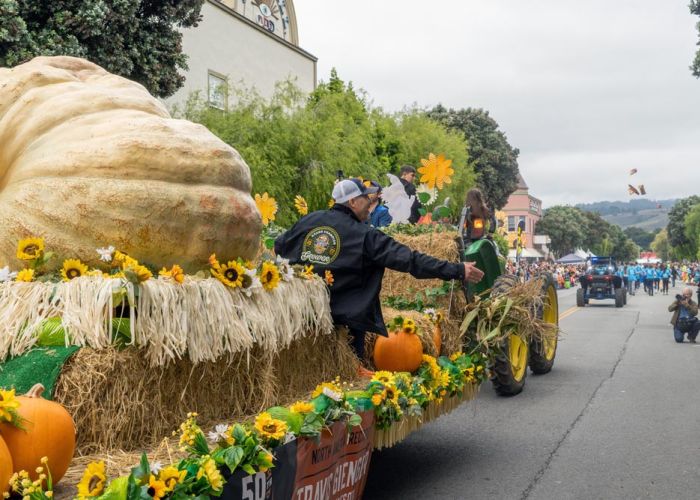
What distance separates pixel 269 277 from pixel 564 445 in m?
3.99

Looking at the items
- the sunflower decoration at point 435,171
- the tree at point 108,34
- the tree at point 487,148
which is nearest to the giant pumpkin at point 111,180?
the sunflower decoration at point 435,171

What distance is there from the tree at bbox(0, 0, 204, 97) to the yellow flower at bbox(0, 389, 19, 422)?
10511mm

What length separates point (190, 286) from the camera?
331 centimetres

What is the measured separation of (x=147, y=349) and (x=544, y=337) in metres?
4.27

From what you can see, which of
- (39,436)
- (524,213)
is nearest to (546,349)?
(39,436)

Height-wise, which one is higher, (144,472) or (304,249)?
(304,249)

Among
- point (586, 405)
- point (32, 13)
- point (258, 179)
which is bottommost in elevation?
point (586, 405)

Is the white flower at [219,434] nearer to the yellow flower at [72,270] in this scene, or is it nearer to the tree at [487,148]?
the yellow flower at [72,270]

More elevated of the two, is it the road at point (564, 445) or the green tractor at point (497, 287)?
the green tractor at point (497, 287)

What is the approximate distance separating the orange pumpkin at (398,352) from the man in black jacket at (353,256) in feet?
1.02

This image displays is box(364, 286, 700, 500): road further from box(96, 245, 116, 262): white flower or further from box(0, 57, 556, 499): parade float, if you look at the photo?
box(96, 245, 116, 262): white flower

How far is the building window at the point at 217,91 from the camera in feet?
71.2

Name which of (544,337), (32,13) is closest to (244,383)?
(544,337)

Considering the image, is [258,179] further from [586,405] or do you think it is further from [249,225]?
[249,225]
